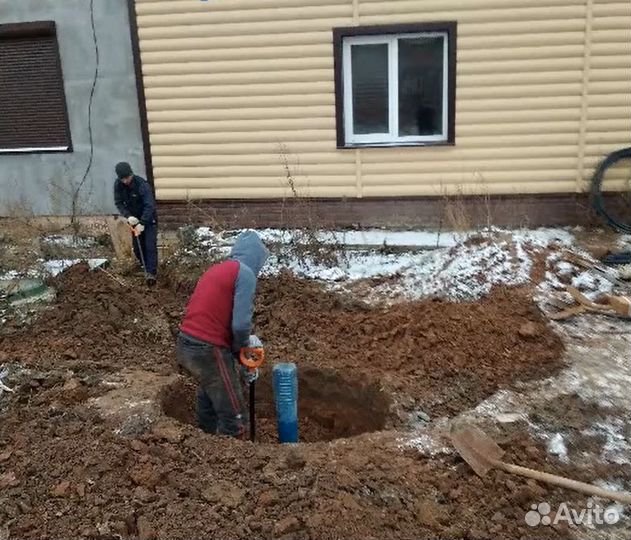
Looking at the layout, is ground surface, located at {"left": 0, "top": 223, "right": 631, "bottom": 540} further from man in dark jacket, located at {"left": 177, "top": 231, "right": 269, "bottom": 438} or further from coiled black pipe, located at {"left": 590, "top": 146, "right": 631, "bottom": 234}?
coiled black pipe, located at {"left": 590, "top": 146, "right": 631, "bottom": 234}

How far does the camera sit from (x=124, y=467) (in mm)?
3828

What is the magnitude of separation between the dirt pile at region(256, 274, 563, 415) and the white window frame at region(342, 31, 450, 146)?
269 centimetres

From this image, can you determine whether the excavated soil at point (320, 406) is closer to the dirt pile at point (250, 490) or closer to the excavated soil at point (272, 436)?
the excavated soil at point (272, 436)

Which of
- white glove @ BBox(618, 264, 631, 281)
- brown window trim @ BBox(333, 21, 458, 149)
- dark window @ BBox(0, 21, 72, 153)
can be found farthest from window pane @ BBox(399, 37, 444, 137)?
dark window @ BBox(0, 21, 72, 153)

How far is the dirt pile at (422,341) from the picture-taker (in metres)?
5.02

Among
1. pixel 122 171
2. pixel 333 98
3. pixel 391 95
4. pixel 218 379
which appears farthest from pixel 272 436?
pixel 391 95

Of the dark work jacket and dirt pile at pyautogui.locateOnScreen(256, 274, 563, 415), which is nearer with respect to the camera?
dirt pile at pyautogui.locateOnScreen(256, 274, 563, 415)

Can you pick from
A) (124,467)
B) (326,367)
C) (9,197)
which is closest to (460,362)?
(326,367)

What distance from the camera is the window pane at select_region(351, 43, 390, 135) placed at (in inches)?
327

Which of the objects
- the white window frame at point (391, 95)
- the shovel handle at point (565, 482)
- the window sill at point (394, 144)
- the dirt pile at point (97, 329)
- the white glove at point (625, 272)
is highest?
the white window frame at point (391, 95)

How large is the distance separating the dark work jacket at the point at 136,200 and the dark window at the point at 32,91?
248 centimetres

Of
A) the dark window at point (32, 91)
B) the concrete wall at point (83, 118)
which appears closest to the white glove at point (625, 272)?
the concrete wall at point (83, 118)

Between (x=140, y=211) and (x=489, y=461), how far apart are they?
491 centimetres

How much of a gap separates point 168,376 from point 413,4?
5.34 m
